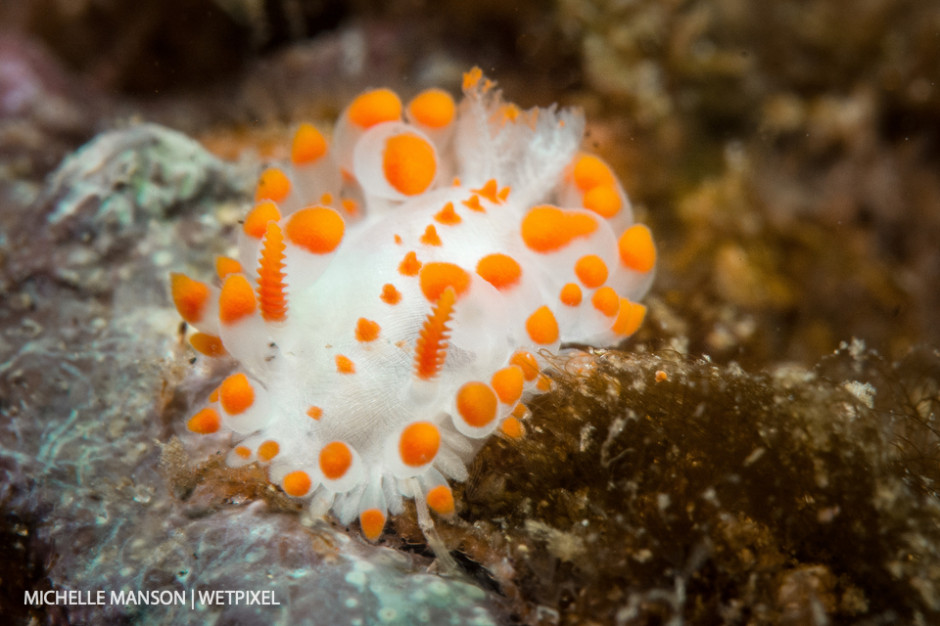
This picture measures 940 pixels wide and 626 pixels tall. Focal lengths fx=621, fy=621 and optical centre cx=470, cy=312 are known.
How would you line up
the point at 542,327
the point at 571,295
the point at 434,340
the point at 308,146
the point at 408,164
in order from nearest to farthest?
the point at 434,340 < the point at 542,327 < the point at 571,295 < the point at 408,164 < the point at 308,146

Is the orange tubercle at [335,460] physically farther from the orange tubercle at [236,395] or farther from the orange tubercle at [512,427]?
the orange tubercle at [512,427]

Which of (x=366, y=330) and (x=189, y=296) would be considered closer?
(x=366, y=330)

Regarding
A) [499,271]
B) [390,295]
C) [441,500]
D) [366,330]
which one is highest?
[499,271]

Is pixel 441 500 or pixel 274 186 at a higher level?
pixel 274 186

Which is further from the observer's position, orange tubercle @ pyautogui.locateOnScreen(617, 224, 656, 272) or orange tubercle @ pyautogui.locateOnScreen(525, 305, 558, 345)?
orange tubercle @ pyautogui.locateOnScreen(617, 224, 656, 272)

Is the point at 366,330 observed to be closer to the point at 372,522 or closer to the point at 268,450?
the point at 268,450

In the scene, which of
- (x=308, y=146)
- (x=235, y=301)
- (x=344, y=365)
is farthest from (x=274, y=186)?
(x=344, y=365)

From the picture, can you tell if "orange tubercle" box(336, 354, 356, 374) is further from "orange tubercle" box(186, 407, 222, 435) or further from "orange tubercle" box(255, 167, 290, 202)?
"orange tubercle" box(255, 167, 290, 202)

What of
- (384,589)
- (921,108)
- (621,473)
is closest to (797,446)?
(621,473)

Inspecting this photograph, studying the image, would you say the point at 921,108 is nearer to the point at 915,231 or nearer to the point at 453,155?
the point at 915,231

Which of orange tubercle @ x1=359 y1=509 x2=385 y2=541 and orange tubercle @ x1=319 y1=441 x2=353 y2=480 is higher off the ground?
orange tubercle @ x1=319 y1=441 x2=353 y2=480

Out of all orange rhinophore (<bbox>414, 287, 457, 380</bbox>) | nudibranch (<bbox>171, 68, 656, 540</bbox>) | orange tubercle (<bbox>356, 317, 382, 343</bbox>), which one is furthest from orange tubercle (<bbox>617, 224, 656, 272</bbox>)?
orange tubercle (<bbox>356, 317, 382, 343</bbox>)
